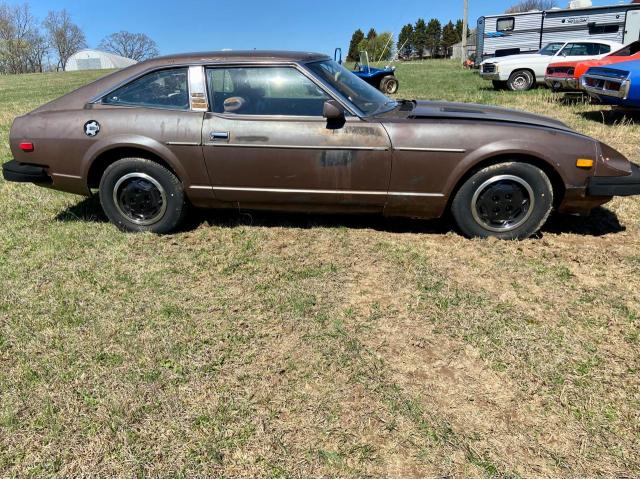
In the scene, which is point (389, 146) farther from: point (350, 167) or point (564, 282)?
point (564, 282)

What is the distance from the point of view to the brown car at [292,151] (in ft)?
11.8

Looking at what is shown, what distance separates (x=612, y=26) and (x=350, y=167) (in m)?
19.3

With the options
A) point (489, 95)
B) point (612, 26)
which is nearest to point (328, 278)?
point (489, 95)

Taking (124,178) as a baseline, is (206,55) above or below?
above

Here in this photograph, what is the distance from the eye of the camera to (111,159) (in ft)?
13.4

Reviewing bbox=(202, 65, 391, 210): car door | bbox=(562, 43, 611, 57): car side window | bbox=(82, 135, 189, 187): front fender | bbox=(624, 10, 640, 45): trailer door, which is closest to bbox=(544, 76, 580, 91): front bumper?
bbox=(562, 43, 611, 57): car side window

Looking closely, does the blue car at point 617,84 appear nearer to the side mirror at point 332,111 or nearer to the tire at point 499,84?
the tire at point 499,84

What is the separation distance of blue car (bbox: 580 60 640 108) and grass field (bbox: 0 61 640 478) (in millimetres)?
4585

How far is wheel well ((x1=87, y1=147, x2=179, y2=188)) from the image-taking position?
13.0 ft

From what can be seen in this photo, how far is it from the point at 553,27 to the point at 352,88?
63.1 ft

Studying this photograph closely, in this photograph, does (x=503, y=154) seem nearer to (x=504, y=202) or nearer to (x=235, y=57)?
(x=504, y=202)

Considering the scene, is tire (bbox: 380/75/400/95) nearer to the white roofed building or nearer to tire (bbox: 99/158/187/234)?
tire (bbox: 99/158/187/234)

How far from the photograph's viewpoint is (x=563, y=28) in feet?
62.6

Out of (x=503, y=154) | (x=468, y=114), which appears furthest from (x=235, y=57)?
(x=503, y=154)
